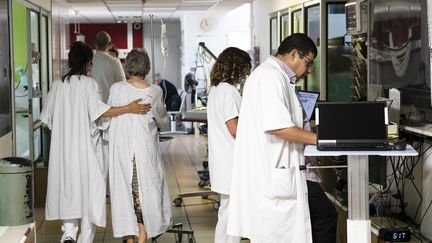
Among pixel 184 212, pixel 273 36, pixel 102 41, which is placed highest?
pixel 273 36

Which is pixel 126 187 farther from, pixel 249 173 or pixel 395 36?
pixel 395 36

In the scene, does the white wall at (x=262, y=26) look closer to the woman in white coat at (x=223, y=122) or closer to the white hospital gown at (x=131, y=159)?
the white hospital gown at (x=131, y=159)

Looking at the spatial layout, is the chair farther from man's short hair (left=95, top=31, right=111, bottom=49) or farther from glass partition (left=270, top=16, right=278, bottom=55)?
man's short hair (left=95, top=31, right=111, bottom=49)

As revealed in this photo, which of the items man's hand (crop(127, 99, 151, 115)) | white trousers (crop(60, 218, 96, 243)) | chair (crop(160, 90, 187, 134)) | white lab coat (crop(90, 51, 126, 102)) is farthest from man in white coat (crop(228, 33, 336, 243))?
chair (crop(160, 90, 187, 134))

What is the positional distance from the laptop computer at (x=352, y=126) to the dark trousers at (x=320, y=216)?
635 mm

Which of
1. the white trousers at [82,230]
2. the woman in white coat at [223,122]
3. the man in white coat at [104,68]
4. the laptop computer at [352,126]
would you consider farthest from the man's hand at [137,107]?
the man in white coat at [104,68]

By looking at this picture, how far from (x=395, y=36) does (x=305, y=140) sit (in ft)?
5.30

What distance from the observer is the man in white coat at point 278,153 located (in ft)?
12.9

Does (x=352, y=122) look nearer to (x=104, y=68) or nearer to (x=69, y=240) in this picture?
(x=69, y=240)

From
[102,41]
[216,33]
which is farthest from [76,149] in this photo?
[216,33]

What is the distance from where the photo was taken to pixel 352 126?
11.7ft

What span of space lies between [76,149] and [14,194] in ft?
3.30

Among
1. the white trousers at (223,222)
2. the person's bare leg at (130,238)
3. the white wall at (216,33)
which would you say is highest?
the white wall at (216,33)

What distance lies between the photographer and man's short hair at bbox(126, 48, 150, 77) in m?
5.40
